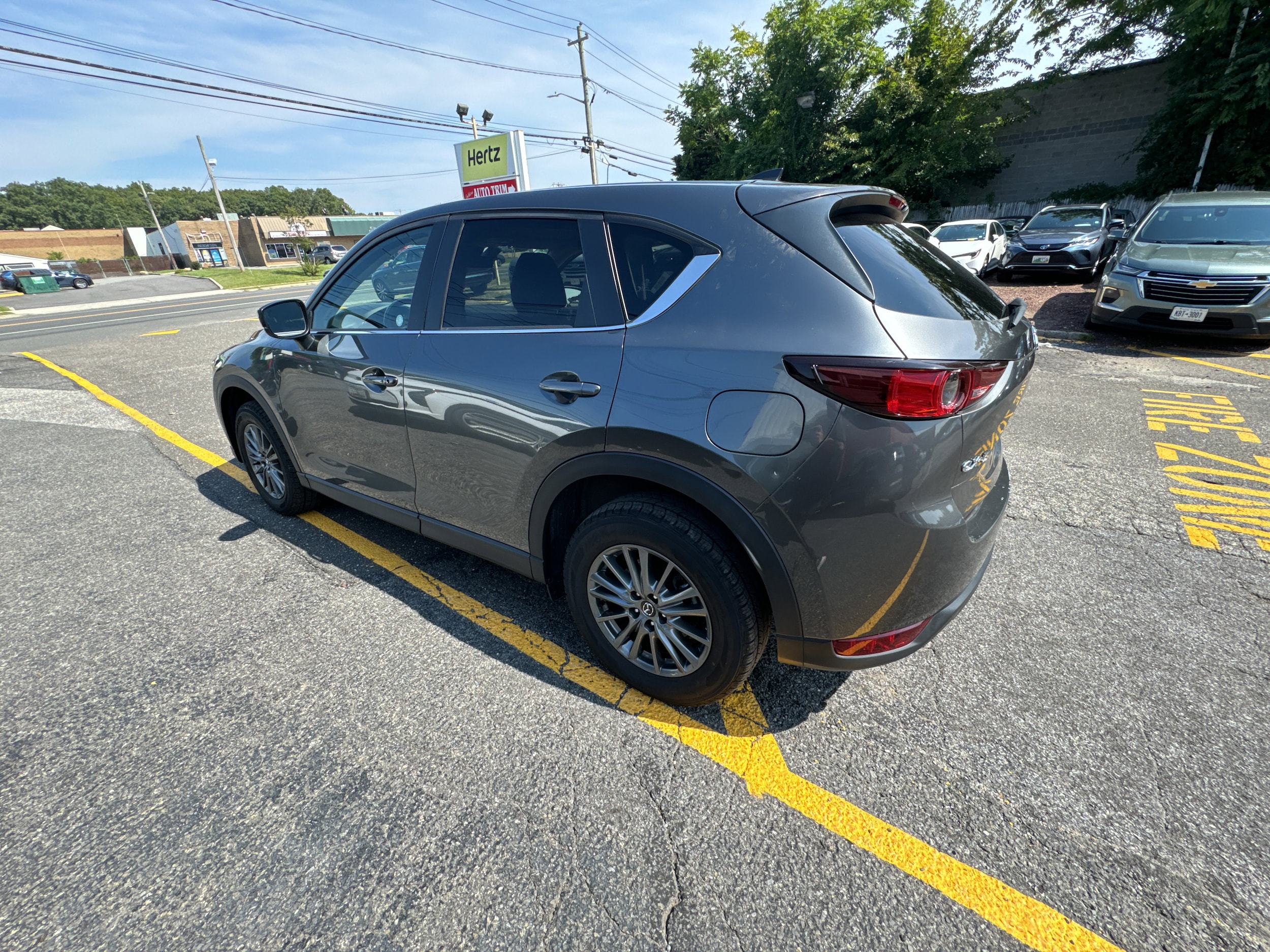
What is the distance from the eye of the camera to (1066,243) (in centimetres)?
1146

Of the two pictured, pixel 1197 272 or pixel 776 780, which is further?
pixel 1197 272

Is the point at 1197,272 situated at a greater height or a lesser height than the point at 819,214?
lesser

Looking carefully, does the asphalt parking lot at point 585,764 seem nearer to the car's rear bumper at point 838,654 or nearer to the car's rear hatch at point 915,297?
the car's rear bumper at point 838,654

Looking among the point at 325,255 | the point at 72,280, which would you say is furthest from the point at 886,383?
the point at 325,255

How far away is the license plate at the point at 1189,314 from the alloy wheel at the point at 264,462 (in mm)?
9141

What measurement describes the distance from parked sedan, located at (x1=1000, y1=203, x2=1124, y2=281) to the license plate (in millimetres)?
5757

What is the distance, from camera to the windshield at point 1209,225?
23.2 ft

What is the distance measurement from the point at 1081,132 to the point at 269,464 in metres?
26.3

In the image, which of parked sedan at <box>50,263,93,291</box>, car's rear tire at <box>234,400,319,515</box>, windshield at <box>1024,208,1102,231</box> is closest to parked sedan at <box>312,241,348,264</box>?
parked sedan at <box>50,263,93,291</box>

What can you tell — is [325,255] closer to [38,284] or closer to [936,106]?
[38,284]

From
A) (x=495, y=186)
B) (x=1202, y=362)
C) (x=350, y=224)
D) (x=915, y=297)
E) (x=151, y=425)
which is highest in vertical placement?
(x=350, y=224)

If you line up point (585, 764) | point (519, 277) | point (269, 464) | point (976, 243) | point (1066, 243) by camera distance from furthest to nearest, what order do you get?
point (976, 243)
point (1066, 243)
point (269, 464)
point (519, 277)
point (585, 764)

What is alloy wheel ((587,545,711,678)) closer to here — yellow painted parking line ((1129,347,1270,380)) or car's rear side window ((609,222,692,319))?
car's rear side window ((609,222,692,319))

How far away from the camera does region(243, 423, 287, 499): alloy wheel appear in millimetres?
3506
